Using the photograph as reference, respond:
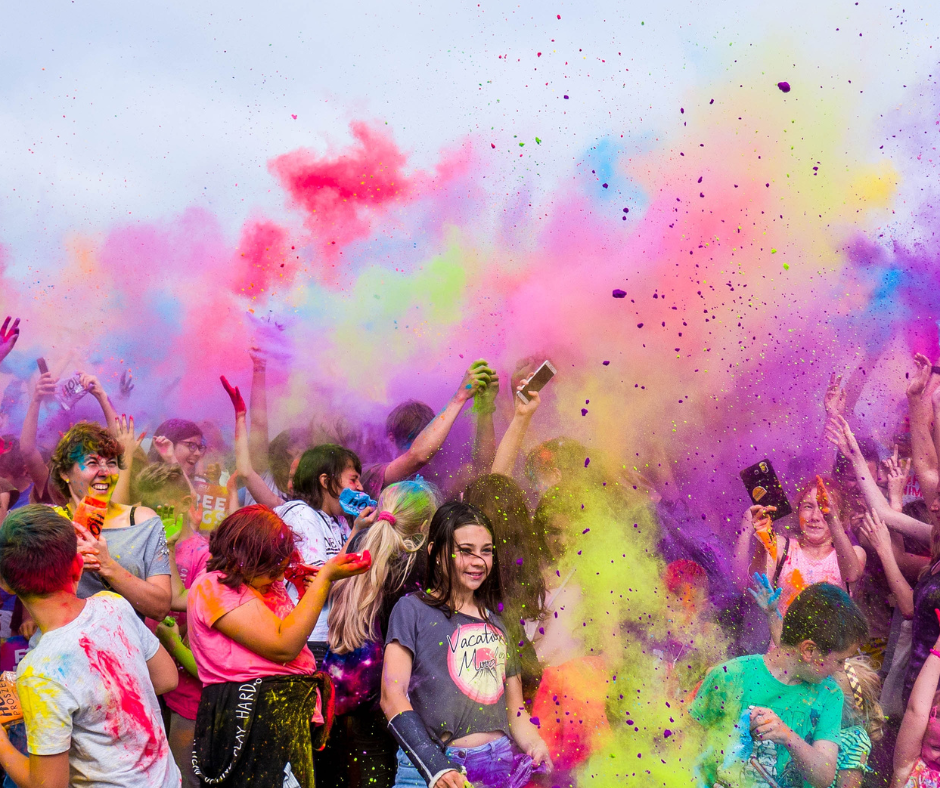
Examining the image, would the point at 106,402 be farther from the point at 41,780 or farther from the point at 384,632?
the point at 41,780

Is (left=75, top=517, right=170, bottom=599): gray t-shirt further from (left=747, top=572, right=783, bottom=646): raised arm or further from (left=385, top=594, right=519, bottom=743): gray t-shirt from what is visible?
(left=747, top=572, right=783, bottom=646): raised arm

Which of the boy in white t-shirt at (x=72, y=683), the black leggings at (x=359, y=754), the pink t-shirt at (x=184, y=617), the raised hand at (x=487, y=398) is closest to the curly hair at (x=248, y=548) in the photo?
the pink t-shirt at (x=184, y=617)

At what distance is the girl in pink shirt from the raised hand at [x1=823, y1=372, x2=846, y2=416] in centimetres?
220

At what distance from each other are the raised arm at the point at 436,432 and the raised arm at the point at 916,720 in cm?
210

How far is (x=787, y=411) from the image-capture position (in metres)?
3.67

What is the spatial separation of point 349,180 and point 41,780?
9.30ft

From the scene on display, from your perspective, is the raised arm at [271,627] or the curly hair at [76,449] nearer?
the raised arm at [271,627]

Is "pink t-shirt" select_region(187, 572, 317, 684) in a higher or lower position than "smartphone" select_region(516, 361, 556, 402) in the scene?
lower

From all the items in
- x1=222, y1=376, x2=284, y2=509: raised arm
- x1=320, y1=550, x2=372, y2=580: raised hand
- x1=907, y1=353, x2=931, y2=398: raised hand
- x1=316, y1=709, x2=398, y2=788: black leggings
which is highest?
x1=907, y1=353, x2=931, y2=398: raised hand

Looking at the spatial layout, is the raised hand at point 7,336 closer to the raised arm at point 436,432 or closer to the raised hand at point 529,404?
the raised arm at point 436,432

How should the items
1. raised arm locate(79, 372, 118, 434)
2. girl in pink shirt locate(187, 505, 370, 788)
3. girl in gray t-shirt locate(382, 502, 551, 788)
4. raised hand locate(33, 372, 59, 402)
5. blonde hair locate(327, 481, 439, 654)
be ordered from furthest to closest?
raised hand locate(33, 372, 59, 402)
raised arm locate(79, 372, 118, 434)
blonde hair locate(327, 481, 439, 654)
girl in gray t-shirt locate(382, 502, 551, 788)
girl in pink shirt locate(187, 505, 370, 788)

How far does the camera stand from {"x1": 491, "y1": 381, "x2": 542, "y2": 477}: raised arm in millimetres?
3574

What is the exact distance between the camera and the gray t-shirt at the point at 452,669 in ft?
10.0

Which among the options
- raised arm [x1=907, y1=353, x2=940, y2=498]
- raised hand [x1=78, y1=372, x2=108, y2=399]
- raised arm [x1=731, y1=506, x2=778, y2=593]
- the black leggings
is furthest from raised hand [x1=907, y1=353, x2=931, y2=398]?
raised hand [x1=78, y1=372, x2=108, y2=399]
